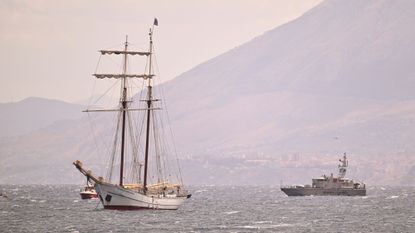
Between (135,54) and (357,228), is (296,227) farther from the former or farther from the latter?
(135,54)

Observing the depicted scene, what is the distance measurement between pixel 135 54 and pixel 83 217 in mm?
30345

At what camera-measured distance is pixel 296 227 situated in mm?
144375

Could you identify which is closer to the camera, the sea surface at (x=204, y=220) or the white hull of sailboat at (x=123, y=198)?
the sea surface at (x=204, y=220)

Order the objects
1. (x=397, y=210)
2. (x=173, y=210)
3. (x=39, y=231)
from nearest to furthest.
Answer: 1. (x=39, y=231)
2. (x=173, y=210)
3. (x=397, y=210)

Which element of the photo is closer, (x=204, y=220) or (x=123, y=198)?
(x=204, y=220)

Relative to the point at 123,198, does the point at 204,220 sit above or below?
below

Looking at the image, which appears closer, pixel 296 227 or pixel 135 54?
A: pixel 296 227

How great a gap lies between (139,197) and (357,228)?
36733 mm

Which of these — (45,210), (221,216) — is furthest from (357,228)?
(45,210)

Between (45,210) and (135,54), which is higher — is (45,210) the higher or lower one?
the lower one

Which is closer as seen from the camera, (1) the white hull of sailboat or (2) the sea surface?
(2) the sea surface

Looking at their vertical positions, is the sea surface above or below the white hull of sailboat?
below

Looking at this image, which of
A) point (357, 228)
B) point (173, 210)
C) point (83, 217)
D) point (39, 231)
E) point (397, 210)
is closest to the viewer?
point (39, 231)

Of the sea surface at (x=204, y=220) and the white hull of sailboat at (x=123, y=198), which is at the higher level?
the white hull of sailboat at (x=123, y=198)
